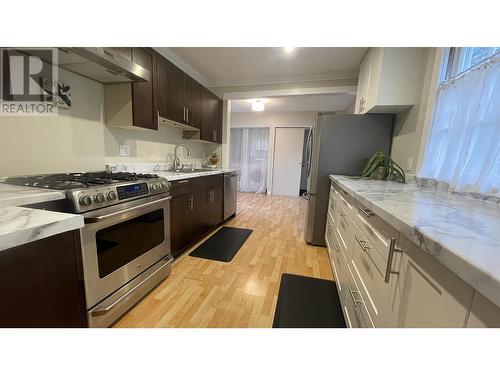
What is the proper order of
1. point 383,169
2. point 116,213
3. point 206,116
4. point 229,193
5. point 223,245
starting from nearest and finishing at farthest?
point 116,213
point 383,169
point 223,245
point 206,116
point 229,193

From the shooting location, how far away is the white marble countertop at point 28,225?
0.46 m

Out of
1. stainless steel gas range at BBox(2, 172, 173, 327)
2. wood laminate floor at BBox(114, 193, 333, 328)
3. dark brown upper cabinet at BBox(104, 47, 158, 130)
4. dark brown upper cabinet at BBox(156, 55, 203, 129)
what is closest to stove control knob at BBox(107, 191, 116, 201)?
stainless steel gas range at BBox(2, 172, 173, 327)

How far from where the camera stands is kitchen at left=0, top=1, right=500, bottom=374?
579 mm

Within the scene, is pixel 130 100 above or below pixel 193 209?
above

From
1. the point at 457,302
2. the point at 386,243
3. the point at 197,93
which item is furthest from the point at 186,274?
the point at 197,93

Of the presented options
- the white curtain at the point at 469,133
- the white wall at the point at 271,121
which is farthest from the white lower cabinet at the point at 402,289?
the white wall at the point at 271,121

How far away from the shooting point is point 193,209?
2.19m

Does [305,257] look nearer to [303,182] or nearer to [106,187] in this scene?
[106,187]

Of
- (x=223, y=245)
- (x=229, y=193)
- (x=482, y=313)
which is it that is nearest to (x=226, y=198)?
(x=229, y=193)

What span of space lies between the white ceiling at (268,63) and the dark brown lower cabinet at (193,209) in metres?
1.56

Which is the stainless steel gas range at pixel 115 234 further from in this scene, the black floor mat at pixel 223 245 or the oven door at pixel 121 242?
the black floor mat at pixel 223 245

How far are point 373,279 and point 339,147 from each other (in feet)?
5.71

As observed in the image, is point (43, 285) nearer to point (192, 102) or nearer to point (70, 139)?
point (70, 139)

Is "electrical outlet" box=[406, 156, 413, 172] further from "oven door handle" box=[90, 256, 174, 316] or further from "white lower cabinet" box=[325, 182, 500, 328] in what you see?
"oven door handle" box=[90, 256, 174, 316]
